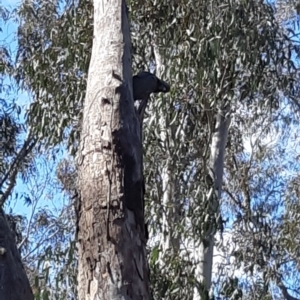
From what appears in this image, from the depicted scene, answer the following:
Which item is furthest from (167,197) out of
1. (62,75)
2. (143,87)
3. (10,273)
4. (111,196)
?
(10,273)

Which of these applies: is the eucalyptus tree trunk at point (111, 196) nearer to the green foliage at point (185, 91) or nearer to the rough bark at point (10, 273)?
the rough bark at point (10, 273)

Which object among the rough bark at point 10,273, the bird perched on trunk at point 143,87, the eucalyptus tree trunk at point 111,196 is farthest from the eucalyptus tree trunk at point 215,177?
the rough bark at point 10,273

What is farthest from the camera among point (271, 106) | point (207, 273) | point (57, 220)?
point (57, 220)

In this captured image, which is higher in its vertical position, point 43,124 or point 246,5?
point 246,5

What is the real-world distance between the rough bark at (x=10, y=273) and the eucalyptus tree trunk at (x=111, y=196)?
222 mm

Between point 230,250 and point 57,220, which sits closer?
point 230,250

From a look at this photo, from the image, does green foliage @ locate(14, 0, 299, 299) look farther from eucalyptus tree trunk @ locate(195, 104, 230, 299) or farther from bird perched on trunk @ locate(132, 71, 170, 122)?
bird perched on trunk @ locate(132, 71, 170, 122)

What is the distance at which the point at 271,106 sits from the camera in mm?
6980

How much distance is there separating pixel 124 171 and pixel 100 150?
0.14 metres

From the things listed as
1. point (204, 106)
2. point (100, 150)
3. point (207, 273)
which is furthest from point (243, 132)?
point (100, 150)

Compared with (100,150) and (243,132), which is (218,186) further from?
(100,150)

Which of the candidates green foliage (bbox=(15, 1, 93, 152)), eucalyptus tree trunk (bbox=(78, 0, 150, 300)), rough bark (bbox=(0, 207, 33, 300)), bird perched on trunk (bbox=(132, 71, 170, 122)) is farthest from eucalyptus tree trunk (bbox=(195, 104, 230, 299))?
rough bark (bbox=(0, 207, 33, 300))

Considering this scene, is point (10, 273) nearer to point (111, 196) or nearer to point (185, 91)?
point (111, 196)

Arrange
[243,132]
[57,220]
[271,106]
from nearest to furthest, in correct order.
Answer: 1. [271,106]
2. [243,132]
3. [57,220]
